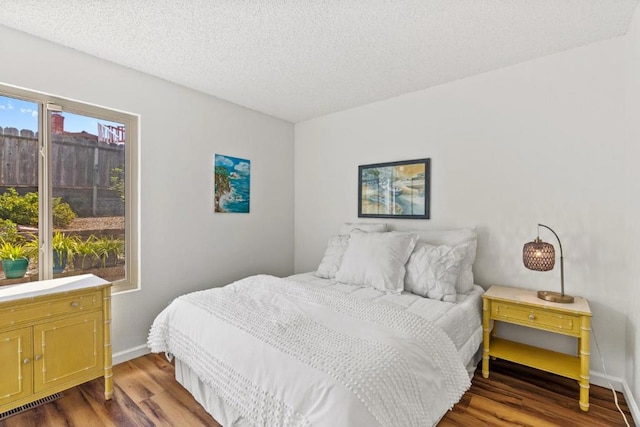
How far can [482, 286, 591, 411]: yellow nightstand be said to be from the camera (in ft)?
6.48

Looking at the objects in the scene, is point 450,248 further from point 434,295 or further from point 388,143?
point 388,143

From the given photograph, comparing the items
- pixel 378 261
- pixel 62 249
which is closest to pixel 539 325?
pixel 378 261

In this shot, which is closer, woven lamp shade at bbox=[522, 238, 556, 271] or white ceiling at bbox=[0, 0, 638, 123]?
white ceiling at bbox=[0, 0, 638, 123]

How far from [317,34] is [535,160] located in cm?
192

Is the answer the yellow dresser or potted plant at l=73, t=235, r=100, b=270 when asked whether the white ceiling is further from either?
the yellow dresser

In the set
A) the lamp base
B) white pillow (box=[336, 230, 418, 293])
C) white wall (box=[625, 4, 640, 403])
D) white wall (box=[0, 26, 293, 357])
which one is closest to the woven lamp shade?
the lamp base

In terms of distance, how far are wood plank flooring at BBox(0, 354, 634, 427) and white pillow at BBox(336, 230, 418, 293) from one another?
0.90 meters

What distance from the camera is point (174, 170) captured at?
115 inches

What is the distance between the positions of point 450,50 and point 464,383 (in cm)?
225

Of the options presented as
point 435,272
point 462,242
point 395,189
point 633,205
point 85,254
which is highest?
point 395,189

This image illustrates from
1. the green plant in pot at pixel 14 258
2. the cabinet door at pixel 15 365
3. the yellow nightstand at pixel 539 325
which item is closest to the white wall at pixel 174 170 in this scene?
the green plant in pot at pixel 14 258

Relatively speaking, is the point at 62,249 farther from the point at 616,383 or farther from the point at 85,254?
the point at 616,383

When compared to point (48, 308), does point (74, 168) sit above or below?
above

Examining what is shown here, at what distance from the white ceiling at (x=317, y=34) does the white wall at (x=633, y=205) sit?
244 millimetres
